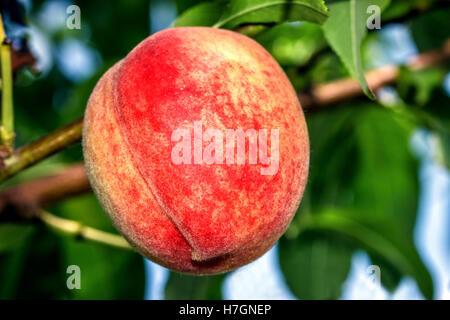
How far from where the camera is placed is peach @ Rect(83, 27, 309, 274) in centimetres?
82

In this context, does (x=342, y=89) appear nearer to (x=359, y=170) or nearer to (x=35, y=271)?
(x=359, y=170)

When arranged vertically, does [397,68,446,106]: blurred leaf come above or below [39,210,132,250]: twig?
above

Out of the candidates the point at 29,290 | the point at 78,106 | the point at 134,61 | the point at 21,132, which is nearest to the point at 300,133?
the point at 134,61

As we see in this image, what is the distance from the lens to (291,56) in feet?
6.98

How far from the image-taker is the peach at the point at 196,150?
821 millimetres

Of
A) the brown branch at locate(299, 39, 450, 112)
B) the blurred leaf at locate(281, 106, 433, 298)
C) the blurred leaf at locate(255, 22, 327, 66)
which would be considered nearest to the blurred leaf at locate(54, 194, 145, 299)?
the blurred leaf at locate(281, 106, 433, 298)

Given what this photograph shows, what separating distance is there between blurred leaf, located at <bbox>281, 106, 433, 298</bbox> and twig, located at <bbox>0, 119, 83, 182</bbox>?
36.4 inches

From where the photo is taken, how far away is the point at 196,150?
0.79 meters

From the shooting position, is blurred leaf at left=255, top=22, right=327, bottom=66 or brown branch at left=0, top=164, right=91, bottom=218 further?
blurred leaf at left=255, top=22, right=327, bottom=66

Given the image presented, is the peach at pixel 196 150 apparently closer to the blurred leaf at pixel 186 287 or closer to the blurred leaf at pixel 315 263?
the blurred leaf at pixel 186 287

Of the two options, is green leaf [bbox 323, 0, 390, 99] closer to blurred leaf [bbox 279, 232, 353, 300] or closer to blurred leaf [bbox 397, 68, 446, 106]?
blurred leaf [bbox 397, 68, 446, 106]

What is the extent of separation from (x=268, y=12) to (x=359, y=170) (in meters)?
1.17
